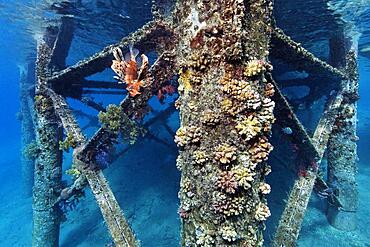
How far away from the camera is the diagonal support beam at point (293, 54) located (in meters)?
4.51

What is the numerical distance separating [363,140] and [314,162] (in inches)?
654

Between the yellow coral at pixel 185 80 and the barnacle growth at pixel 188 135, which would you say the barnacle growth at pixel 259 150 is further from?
the yellow coral at pixel 185 80

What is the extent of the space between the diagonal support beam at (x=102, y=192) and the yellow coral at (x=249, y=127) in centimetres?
261

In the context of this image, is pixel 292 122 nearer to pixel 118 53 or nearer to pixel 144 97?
pixel 144 97

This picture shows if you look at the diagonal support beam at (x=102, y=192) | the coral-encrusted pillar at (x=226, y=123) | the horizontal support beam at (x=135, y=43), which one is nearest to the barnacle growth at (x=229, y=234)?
the coral-encrusted pillar at (x=226, y=123)

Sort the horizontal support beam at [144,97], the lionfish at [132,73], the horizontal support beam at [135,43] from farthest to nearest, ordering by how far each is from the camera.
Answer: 1. the horizontal support beam at [135,43]
2. the horizontal support beam at [144,97]
3. the lionfish at [132,73]

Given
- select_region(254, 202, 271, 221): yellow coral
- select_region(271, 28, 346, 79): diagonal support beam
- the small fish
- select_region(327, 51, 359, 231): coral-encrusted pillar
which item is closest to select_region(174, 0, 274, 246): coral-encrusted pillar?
select_region(254, 202, 271, 221): yellow coral

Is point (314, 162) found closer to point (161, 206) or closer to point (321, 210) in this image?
point (321, 210)

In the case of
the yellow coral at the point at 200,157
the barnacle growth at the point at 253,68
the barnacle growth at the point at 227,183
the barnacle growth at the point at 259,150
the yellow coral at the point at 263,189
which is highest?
the barnacle growth at the point at 253,68

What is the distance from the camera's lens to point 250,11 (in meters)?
3.17

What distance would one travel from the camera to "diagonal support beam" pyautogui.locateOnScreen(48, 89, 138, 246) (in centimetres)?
447

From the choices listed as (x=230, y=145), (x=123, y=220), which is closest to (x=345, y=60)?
(x=230, y=145)

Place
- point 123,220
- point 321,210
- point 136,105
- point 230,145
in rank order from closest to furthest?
point 230,145 → point 123,220 → point 136,105 → point 321,210

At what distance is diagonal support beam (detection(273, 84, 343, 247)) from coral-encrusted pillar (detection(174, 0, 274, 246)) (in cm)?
→ 143
